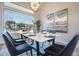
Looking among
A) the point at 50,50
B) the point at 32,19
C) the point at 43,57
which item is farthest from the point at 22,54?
the point at 32,19

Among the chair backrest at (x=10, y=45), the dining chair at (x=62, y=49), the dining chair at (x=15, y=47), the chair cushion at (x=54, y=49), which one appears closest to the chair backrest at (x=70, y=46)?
the dining chair at (x=62, y=49)

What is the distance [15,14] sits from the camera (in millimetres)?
2002

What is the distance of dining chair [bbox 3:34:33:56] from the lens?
1875mm

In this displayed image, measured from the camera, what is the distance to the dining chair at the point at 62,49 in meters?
1.74

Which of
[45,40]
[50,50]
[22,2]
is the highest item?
[22,2]

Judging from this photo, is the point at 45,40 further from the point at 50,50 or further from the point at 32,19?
the point at 32,19

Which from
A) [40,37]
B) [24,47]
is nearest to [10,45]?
[24,47]

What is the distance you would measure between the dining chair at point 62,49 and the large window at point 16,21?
0.53 meters

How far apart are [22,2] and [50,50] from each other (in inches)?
39.7

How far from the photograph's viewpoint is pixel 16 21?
2.03 m

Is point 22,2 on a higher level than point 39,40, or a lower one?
higher

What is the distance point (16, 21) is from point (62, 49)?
958mm

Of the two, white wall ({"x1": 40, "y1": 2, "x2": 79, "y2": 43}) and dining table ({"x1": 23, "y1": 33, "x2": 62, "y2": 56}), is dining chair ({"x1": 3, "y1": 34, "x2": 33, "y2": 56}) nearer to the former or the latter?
dining table ({"x1": 23, "y1": 33, "x2": 62, "y2": 56})

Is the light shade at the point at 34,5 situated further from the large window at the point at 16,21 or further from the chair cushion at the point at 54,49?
the chair cushion at the point at 54,49
